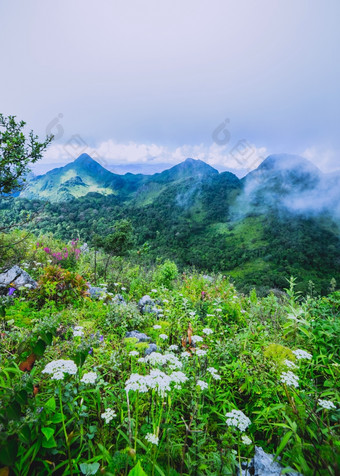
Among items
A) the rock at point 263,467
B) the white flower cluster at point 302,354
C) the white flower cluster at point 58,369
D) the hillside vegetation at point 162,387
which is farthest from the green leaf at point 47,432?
the white flower cluster at point 302,354

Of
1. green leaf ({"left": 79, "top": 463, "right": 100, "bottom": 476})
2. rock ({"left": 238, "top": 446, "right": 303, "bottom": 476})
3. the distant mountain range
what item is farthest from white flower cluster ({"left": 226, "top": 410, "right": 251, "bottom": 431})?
the distant mountain range

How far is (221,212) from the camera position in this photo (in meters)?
94.8

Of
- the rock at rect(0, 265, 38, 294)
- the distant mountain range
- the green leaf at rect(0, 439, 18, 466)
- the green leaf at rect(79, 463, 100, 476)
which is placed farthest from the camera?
the distant mountain range

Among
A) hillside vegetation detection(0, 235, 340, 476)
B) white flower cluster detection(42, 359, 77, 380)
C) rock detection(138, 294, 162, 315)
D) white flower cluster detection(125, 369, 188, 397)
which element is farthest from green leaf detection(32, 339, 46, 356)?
rock detection(138, 294, 162, 315)

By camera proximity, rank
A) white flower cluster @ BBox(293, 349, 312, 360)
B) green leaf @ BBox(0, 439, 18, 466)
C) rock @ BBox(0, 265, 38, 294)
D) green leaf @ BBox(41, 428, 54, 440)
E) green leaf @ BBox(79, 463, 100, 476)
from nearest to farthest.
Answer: green leaf @ BBox(0, 439, 18, 466), green leaf @ BBox(79, 463, 100, 476), green leaf @ BBox(41, 428, 54, 440), white flower cluster @ BBox(293, 349, 312, 360), rock @ BBox(0, 265, 38, 294)

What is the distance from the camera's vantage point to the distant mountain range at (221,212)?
58.0 m

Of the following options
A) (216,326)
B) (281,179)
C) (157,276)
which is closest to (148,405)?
(216,326)

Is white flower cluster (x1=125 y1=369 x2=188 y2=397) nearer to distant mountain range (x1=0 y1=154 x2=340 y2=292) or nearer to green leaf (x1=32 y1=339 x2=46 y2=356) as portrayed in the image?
green leaf (x1=32 y1=339 x2=46 y2=356)

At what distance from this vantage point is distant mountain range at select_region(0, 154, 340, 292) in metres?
58.0

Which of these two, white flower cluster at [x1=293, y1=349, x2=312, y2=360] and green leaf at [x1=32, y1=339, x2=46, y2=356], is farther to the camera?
white flower cluster at [x1=293, y1=349, x2=312, y2=360]

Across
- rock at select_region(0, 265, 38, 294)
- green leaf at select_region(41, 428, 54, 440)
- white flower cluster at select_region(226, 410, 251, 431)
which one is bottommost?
rock at select_region(0, 265, 38, 294)

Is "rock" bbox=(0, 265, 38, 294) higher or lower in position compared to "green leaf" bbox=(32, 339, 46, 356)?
lower

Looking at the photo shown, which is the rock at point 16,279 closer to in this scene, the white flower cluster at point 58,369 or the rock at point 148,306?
the rock at point 148,306

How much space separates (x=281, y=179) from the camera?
4860 inches
